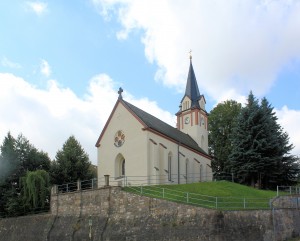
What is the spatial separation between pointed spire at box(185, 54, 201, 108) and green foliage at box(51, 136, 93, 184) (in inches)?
636

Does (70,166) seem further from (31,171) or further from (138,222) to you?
(138,222)

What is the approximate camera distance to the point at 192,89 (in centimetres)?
5988

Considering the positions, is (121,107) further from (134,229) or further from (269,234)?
(269,234)

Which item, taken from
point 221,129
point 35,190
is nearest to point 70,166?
point 35,190

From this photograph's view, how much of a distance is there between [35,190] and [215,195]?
17.1 meters

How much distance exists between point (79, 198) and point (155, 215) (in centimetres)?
820

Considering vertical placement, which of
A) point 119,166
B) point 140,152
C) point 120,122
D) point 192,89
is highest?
point 192,89

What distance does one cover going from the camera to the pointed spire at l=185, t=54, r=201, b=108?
58031 mm

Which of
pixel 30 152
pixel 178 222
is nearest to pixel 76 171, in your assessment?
pixel 30 152

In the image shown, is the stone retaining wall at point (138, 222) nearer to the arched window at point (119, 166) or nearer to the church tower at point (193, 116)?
the arched window at point (119, 166)

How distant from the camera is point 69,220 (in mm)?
36812

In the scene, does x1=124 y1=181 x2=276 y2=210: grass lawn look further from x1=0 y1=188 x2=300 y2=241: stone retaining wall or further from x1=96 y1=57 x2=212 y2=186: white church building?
x1=96 y1=57 x2=212 y2=186: white church building

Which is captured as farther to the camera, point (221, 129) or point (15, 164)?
point (221, 129)

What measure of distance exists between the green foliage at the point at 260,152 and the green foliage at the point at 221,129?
12516 mm
